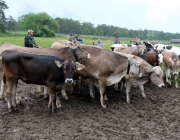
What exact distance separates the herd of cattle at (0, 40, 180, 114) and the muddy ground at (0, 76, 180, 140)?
1.19 feet

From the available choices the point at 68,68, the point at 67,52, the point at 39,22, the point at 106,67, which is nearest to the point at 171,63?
the point at 106,67

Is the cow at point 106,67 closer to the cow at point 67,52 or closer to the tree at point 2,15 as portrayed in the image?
the cow at point 67,52

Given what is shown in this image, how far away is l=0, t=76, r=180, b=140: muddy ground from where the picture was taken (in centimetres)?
516

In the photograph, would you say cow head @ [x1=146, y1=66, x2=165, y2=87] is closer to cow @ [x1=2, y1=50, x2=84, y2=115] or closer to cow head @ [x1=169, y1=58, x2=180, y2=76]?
cow head @ [x1=169, y1=58, x2=180, y2=76]

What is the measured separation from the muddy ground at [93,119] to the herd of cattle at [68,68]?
362 millimetres

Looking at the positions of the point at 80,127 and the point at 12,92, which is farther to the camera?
the point at 12,92

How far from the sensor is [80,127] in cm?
550

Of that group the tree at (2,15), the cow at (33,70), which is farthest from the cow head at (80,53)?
the tree at (2,15)

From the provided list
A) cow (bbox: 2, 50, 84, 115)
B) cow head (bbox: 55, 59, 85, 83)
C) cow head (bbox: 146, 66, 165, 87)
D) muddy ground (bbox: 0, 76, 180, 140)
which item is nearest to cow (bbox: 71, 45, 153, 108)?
cow head (bbox: 146, 66, 165, 87)

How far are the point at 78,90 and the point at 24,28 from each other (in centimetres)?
10670

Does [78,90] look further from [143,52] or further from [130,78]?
[143,52]

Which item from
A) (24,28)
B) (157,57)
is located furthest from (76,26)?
(157,57)

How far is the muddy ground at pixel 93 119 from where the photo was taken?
16.9 ft

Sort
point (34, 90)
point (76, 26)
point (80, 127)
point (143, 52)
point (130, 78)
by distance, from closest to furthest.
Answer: point (80, 127) < point (130, 78) < point (34, 90) < point (143, 52) < point (76, 26)
